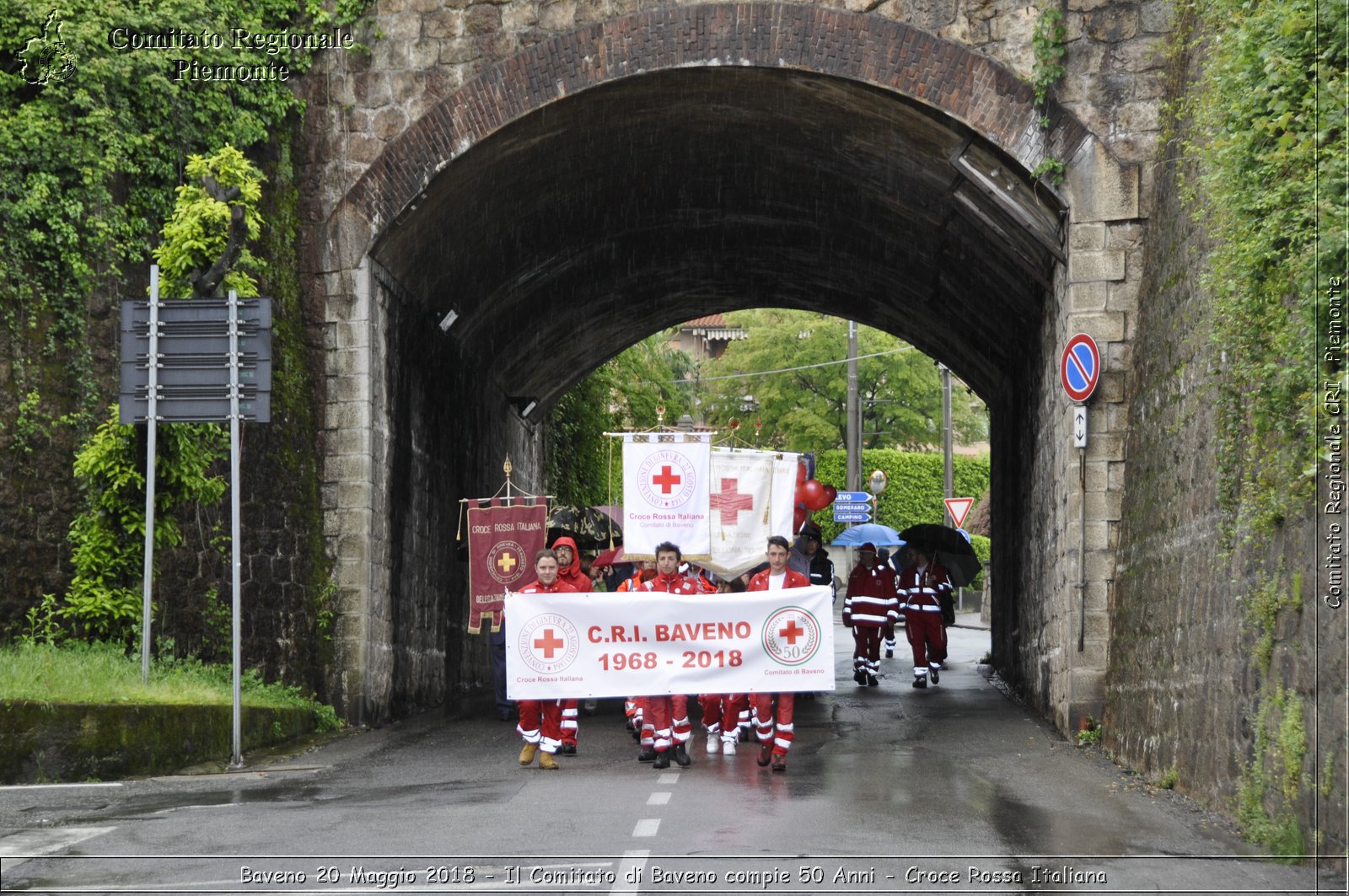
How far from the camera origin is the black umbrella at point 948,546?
23.2 metres

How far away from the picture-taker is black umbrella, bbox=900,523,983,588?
2323 centimetres

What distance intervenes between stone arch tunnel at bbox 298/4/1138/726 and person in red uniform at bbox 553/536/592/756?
3.27 m

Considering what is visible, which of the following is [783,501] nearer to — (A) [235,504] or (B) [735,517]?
(B) [735,517]

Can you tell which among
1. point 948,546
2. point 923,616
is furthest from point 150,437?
point 948,546

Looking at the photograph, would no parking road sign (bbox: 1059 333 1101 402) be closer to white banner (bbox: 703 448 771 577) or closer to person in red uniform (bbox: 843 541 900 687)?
white banner (bbox: 703 448 771 577)

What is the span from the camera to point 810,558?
817 inches

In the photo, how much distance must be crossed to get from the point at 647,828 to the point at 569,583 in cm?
480

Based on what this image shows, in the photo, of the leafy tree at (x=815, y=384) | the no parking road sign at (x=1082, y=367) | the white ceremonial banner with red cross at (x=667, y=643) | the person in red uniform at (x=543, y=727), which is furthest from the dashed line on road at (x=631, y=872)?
the leafy tree at (x=815, y=384)

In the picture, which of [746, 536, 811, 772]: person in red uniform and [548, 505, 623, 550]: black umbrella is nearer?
[746, 536, 811, 772]: person in red uniform

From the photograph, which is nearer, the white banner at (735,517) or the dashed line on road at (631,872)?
the dashed line on road at (631,872)

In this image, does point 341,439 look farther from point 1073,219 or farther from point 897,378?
point 897,378

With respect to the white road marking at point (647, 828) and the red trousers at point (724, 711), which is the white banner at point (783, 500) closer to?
the red trousers at point (724, 711)

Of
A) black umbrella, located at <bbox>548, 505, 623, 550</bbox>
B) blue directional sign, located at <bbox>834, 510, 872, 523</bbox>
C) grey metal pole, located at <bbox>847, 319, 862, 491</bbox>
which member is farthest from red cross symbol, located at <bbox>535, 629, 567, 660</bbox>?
grey metal pole, located at <bbox>847, 319, 862, 491</bbox>

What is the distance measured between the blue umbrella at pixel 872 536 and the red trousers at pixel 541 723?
15.2 m
